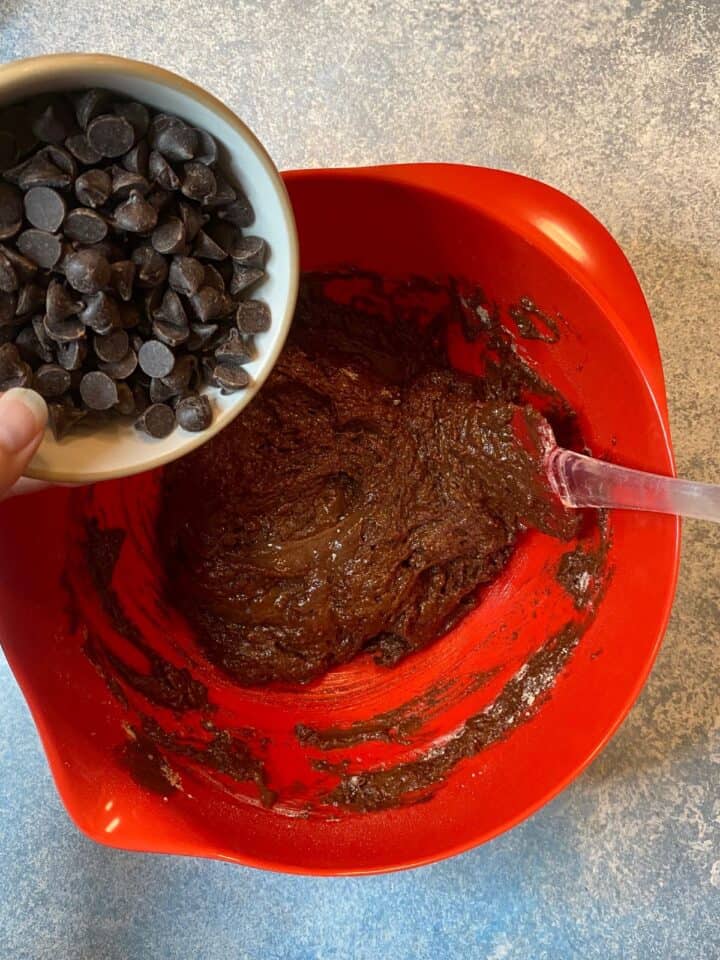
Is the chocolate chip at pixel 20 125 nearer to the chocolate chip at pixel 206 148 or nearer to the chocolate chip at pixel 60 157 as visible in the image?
the chocolate chip at pixel 60 157

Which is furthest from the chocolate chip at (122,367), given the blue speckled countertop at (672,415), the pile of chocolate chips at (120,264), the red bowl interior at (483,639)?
the blue speckled countertop at (672,415)

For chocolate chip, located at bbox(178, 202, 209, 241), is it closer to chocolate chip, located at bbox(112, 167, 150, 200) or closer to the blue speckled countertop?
chocolate chip, located at bbox(112, 167, 150, 200)

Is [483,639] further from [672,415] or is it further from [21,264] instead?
[21,264]

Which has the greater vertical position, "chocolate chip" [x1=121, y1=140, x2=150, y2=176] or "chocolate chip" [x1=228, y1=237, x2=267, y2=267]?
"chocolate chip" [x1=121, y1=140, x2=150, y2=176]

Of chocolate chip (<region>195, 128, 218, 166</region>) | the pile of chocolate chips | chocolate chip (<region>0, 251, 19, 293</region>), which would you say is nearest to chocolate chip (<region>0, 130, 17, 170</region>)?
the pile of chocolate chips

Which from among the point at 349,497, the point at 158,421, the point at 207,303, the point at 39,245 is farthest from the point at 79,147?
the point at 349,497

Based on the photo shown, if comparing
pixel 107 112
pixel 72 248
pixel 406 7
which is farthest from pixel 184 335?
pixel 406 7
